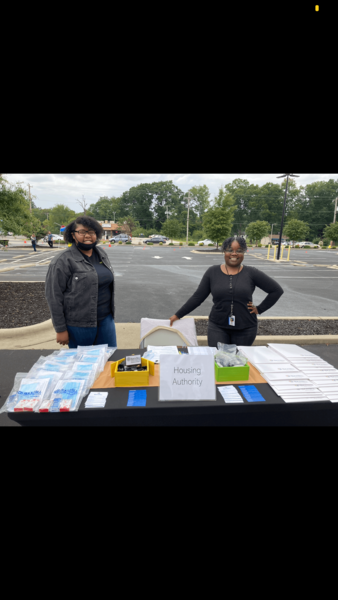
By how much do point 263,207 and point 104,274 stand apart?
7262 centimetres

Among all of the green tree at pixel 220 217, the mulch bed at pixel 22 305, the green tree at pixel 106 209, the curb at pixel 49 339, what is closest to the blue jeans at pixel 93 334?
the curb at pixel 49 339

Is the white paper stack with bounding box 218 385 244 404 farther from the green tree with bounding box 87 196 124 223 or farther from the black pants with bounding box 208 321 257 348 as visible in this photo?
the green tree with bounding box 87 196 124 223

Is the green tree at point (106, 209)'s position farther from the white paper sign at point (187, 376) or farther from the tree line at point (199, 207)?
the white paper sign at point (187, 376)

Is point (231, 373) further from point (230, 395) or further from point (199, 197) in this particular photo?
point (199, 197)

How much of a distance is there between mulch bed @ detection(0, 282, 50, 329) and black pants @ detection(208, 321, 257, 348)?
12.9ft

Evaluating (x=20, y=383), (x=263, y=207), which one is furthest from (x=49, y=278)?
(x=263, y=207)

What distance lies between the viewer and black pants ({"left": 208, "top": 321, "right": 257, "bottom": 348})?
8.89 ft

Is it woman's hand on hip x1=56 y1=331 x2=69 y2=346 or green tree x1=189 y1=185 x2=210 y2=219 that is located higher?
green tree x1=189 y1=185 x2=210 y2=219

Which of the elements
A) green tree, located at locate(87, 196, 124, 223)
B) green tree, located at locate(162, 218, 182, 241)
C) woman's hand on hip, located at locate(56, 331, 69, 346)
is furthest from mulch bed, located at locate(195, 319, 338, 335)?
green tree, located at locate(87, 196, 124, 223)

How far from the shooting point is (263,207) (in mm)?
68125

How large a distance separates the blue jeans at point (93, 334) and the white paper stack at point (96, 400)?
91cm

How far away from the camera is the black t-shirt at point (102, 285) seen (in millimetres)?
2689

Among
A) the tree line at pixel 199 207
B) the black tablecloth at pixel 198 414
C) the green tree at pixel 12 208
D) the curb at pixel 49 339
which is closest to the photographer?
the black tablecloth at pixel 198 414
